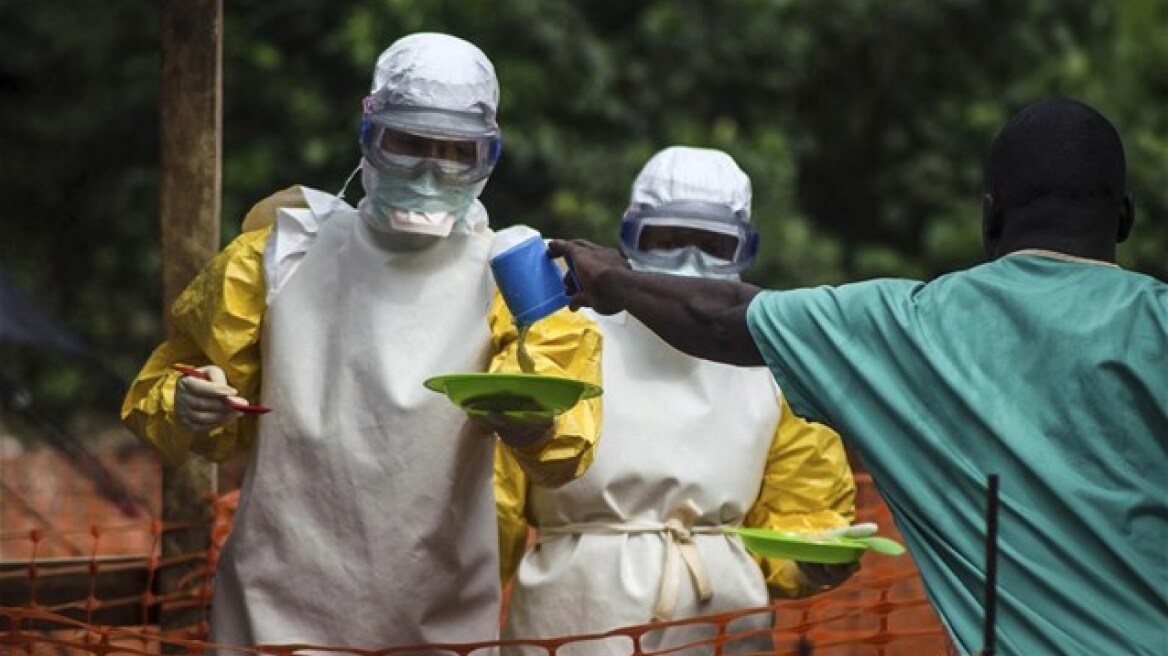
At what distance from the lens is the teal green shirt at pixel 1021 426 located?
13.1ft

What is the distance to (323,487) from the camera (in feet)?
17.3

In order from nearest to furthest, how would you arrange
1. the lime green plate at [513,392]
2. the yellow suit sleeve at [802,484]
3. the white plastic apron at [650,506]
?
1. the lime green plate at [513,392]
2. the white plastic apron at [650,506]
3. the yellow suit sleeve at [802,484]

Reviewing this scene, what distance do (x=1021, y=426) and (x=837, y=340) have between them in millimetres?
342

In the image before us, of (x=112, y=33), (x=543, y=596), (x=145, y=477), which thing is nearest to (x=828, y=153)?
(x=112, y=33)

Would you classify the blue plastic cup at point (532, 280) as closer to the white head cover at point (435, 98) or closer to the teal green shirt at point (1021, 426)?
the white head cover at point (435, 98)

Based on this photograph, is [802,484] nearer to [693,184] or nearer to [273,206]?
[693,184]

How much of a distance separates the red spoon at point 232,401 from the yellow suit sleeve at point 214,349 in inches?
5.0

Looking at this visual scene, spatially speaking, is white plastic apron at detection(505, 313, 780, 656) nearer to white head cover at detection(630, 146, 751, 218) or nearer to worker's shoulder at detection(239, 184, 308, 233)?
white head cover at detection(630, 146, 751, 218)

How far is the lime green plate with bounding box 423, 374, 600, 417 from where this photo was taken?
183 inches

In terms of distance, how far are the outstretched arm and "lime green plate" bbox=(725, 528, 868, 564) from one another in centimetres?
60

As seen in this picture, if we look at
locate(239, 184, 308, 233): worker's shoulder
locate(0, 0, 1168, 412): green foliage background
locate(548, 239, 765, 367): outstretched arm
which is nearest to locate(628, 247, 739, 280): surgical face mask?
locate(239, 184, 308, 233): worker's shoulder

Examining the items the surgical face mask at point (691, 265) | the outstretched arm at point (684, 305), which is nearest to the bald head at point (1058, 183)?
the outstretched arm at point (684, 305)

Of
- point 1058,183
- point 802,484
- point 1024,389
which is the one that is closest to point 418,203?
point 802,484

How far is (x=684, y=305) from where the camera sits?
14.4 ft
